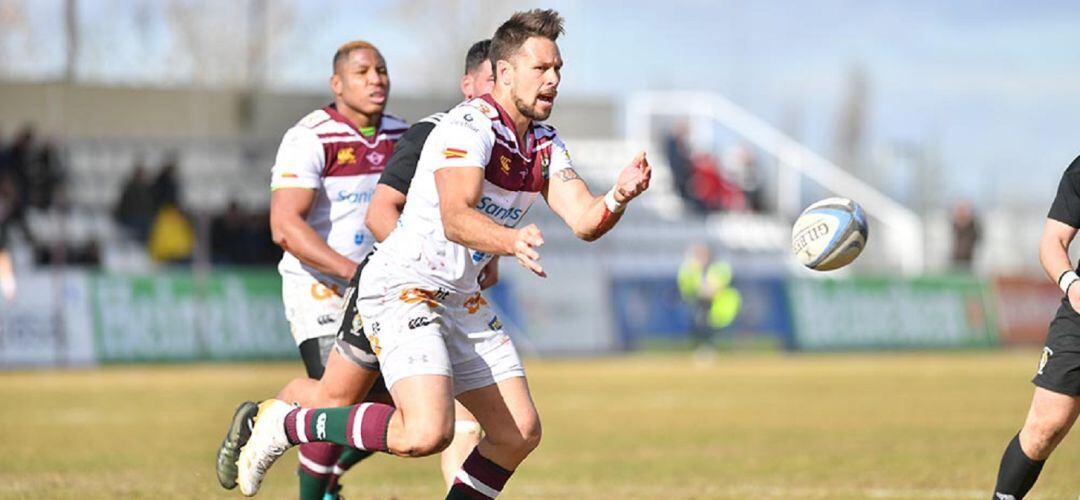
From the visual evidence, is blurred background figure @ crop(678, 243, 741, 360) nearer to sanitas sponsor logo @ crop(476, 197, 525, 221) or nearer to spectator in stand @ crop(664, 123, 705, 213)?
spectator in stand @ crop(664, 123, 705, 213)

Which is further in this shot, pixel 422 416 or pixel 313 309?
pixel 313 309

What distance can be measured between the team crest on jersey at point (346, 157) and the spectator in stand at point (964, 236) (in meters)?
30.2

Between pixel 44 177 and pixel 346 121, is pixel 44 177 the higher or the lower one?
the lower one

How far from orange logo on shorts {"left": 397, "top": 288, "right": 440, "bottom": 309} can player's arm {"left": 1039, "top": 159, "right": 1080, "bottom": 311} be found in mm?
3104

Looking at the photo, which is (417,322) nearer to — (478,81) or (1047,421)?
(478,81)

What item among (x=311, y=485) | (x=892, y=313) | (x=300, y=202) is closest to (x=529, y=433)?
(x=311, y=485)

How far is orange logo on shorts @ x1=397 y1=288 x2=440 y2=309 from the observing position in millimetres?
7430

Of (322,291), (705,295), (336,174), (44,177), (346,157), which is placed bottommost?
(705,295)

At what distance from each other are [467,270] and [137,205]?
22262 mm

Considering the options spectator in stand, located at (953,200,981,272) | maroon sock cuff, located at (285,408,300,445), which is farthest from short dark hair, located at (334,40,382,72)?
spectator in stand, located at (953,200,981,272)

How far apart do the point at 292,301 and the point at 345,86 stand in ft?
4.24

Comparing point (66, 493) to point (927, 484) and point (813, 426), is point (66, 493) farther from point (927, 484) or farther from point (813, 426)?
point (813, 426)

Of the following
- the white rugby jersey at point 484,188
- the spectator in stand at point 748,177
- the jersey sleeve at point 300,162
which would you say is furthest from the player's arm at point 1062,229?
the spectator in stand at point 748,177

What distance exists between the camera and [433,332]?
24.2 ft
